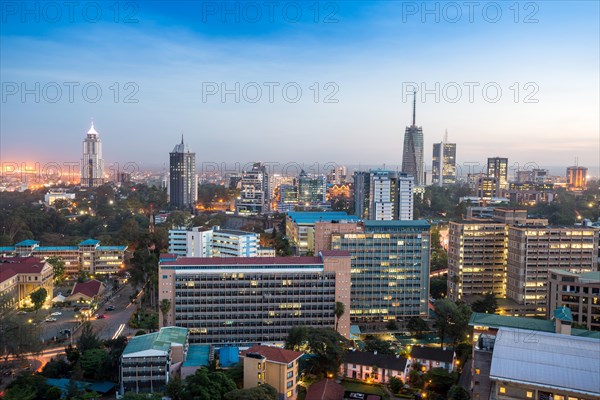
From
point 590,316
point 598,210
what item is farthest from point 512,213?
point 598,210

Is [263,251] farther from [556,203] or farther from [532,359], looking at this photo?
[556,203]

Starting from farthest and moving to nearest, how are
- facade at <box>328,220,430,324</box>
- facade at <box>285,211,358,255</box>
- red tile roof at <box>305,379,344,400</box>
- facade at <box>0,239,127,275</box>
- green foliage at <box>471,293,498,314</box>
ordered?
1. facade at <box>285,211,358,255</box>
2. facade at <box>0,239,127,275</box>
3. facade at <box>328,220,430,324</box>
4. green foliage at <box>471,293,498,314</box>
5. red tile roof at <box>305,379,344,400</box>

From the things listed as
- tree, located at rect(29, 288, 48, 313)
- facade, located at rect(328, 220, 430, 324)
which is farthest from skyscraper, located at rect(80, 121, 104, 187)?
facade, located at rect(328, 220, 430, 324)

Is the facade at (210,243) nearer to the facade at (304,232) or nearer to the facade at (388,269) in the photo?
the facade at (304,232)

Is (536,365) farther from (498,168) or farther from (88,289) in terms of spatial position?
(498,168)

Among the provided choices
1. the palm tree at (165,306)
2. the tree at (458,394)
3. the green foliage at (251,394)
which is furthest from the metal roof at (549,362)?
the palm tree at (165,306)

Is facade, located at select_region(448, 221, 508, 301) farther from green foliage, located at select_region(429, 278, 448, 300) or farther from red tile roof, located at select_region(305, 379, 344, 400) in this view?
red tile roof, located at select_region(305, 379, 344, 400)

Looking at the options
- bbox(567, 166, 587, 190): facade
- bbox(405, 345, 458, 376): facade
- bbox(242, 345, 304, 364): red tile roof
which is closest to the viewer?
bbox(242, 345, 304, 364): red tile roof

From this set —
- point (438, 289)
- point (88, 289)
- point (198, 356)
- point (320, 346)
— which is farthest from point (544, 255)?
point (88, 289)
